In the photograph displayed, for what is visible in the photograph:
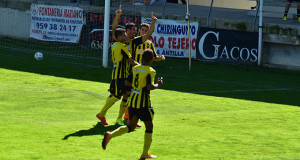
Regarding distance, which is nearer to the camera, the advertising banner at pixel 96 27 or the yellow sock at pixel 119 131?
the yellow sock at pixel 119 131

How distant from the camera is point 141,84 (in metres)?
9.40

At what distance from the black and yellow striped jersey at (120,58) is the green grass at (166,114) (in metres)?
1.18

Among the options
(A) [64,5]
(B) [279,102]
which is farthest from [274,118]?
(A) [64,5]

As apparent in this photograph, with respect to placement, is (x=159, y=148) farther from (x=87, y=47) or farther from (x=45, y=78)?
(x=87, y=47)

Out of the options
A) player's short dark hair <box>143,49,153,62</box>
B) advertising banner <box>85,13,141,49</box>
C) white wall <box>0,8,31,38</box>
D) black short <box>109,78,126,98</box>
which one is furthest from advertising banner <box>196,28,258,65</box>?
player's short dark hair <box>143,49,153,62</box>

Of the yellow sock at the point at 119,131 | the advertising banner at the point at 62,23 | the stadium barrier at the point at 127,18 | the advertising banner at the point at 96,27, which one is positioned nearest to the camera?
the yellow sock at the point at 119,131

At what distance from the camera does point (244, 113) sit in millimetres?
13688

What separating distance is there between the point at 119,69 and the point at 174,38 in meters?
12.8

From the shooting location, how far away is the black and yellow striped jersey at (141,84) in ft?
30.5

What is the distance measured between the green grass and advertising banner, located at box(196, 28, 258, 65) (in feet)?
4.75

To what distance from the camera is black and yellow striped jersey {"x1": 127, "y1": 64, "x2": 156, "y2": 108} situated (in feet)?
30.5

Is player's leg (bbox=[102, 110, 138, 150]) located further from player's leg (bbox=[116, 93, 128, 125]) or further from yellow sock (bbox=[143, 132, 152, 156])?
player's leg (bbox=[116, 93, 128, 125])

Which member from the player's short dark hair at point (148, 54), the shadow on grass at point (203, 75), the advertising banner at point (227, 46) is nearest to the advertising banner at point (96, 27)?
the shadow on grass at point (203, 75)

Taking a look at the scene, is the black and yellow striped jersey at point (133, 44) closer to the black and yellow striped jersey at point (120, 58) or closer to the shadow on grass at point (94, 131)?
the black and yellow striped jersey at point (120, 58)
